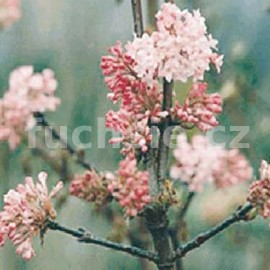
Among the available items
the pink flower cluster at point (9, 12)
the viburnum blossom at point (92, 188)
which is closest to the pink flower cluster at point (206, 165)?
the viburnum blossom at point (92, 188)

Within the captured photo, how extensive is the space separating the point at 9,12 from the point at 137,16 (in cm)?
22

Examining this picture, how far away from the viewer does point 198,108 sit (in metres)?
1.23

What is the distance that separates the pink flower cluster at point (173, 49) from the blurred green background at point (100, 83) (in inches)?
6.0

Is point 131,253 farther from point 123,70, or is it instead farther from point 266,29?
point 266,29

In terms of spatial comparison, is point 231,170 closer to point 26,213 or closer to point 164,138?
point 164,138

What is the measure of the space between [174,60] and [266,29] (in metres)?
0.25

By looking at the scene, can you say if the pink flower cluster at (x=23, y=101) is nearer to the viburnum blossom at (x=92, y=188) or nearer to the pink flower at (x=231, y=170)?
the viburnum blossom at (x=92, y=188)

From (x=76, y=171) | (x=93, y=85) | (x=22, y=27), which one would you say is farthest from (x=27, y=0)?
(x=76, y=171)

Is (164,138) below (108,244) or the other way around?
the other way around

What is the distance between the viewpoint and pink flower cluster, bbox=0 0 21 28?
4.49ft

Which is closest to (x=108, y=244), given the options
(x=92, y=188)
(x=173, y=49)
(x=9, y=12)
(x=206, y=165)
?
(x=92, y=188)

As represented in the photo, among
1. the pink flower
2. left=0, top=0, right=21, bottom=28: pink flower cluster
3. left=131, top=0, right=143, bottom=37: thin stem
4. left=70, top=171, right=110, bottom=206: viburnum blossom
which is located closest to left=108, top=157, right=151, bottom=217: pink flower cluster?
left=70, top=171, right=110, bottom=206: viburnum blossom

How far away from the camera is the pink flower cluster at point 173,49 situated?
1181mm

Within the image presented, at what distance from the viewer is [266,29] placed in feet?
4.46
